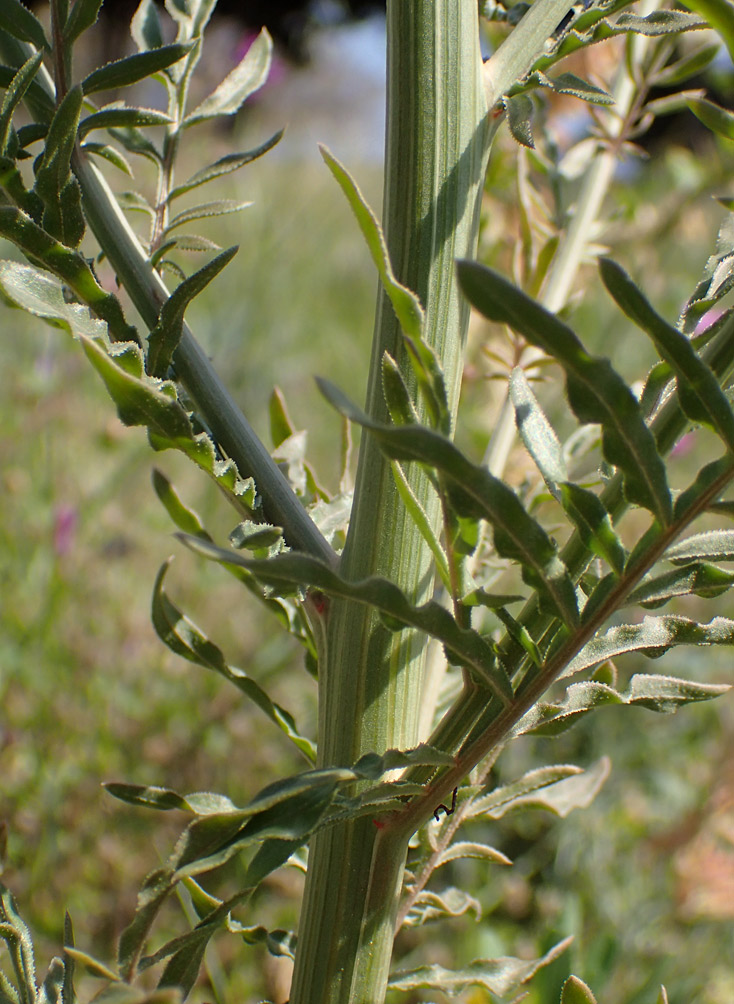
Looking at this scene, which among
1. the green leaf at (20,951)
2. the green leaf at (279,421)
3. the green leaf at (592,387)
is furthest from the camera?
the green leaf at (279,421)

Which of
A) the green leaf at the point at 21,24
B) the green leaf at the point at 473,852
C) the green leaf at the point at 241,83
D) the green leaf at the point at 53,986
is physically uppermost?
the green leaf at the point at 241,83

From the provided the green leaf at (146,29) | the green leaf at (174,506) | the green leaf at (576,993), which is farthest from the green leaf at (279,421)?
the green leaf at (576,993)

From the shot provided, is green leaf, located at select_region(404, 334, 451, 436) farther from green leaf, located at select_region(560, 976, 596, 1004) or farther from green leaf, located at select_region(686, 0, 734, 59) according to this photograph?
green leaf, located at select_region(560, 976, 596, 1004)

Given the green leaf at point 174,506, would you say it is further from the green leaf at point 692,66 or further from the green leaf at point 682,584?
the green leaf at point 692,66

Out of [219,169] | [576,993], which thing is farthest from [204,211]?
[576,993]

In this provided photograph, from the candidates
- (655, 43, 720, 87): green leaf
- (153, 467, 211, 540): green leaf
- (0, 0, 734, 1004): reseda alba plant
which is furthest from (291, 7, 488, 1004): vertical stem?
(655, 43, 720, 87): green leaf

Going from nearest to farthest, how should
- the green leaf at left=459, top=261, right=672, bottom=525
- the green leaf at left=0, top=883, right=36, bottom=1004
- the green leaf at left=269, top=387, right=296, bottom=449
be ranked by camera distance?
the green leaf at left=459, top=261, right=672, bottom=525, the green leaf at left=0, top=883, right=36, bottom=1004, the green leaf at left=269, top=387, right=296, bottom=449

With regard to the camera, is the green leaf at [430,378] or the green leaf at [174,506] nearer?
the green leaf at [430,378]
